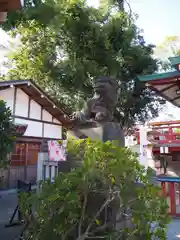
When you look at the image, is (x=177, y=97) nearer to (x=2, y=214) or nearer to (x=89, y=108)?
(x=89, y=108)

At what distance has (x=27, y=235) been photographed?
2.98 m

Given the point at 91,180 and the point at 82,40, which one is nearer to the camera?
the point at 91,180

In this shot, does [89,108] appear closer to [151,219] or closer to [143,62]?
[151,219]

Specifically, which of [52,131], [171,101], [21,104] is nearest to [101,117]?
[171,101]

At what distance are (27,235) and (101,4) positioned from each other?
1550cm

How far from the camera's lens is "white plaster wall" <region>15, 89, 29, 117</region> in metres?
11.2

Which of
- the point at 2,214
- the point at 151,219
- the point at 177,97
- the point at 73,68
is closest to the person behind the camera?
the point at 151,219

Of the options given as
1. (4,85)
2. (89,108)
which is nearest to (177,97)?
(89,108)

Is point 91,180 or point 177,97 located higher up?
point 177,97

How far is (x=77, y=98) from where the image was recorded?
14422 millimetres

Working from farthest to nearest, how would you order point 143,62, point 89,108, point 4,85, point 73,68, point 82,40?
point 143,62
point 82,40
point 73,68
point 4,85
point 89,108

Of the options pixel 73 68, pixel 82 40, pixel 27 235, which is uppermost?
pixel 82 40

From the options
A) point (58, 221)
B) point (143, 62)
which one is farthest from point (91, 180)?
point (143, 62)

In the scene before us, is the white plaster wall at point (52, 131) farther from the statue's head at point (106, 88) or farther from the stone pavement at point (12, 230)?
the statue's head at point (106, 88)
